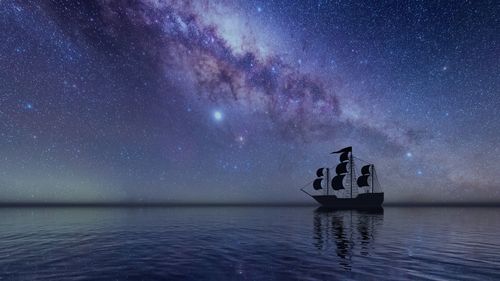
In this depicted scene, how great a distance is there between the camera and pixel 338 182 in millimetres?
139375

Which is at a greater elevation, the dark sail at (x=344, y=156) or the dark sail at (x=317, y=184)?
the dark sail at (x=344, y=156)

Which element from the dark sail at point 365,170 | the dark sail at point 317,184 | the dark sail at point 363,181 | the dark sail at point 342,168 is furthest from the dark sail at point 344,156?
the dark sail at point 317,184

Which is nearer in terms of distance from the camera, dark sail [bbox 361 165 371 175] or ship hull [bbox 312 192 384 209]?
ship hull [bbox 312 192 384 209]

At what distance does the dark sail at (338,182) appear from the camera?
13888cm

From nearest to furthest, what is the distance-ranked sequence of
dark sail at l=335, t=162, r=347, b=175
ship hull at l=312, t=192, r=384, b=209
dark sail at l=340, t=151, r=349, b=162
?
ship hull at l=312, t=192, r=384, b=209, dark sail at l=335, t=162, r=347, b=175, dark sail at l=340, t=151, r=349, b=162

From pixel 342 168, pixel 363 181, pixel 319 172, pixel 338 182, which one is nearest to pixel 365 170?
pixel 363 181

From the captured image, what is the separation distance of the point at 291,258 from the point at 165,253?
8816 mm

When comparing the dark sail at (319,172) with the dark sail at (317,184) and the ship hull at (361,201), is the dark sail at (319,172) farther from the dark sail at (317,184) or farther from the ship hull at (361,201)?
the ship hull at (361,201)

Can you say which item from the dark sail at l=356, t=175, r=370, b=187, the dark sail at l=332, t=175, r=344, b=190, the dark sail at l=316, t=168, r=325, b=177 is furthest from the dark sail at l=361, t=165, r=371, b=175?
the dark sail at l=316, t=168, r=325, b=177

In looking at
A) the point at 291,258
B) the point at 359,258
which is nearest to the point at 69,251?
the point at 291,258

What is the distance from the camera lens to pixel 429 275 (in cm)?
1463

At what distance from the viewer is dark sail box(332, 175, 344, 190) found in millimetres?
138875

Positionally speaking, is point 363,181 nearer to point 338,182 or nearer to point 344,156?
point 338,182

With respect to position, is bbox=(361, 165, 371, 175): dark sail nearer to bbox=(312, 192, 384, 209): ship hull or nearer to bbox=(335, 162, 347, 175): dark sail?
bbox=(335, 162, 347, 175): dark sail
